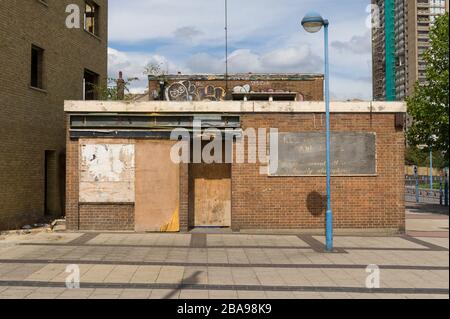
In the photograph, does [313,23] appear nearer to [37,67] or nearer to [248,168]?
[248,168]

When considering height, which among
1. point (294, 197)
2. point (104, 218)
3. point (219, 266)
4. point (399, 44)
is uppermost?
point (399, 44)

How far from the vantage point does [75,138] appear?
15305 mm

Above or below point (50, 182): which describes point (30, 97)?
above

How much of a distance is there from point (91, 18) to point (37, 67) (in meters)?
5.66

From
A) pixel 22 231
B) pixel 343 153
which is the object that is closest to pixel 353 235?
pixel 343 153

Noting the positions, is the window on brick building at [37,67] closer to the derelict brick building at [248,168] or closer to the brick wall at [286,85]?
the derelict brick building at [248,168]

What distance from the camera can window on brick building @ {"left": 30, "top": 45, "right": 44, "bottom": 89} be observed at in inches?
722

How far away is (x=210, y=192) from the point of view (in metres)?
16.1

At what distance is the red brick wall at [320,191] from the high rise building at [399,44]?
10439 cm

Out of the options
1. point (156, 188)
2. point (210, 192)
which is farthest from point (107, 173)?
point (210, 192)

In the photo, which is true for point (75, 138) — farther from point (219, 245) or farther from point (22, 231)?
point (219, 245)

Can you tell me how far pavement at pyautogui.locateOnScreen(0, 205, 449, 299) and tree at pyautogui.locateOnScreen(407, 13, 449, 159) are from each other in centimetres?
883

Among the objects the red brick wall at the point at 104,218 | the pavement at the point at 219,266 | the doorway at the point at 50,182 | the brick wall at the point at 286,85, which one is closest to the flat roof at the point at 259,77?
the brick wall at the point at 286,85

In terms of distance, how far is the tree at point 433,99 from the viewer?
21719 millimetres
